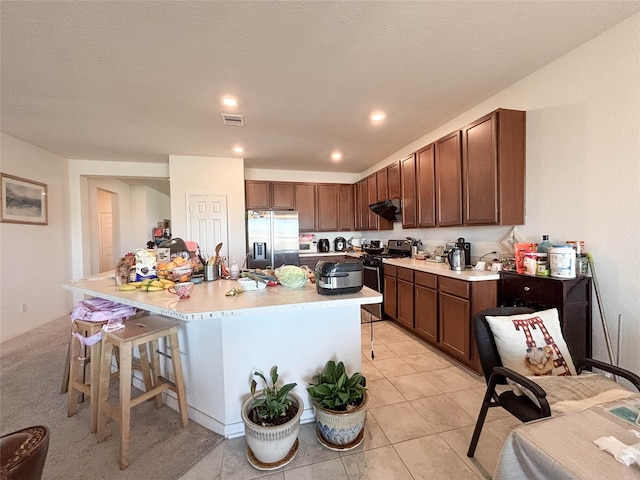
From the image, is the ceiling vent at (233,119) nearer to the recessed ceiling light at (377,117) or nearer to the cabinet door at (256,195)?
the recessed ceiling light at (377,117)

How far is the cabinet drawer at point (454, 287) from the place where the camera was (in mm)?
2327

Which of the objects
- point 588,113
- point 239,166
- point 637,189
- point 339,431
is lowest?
point 339,431

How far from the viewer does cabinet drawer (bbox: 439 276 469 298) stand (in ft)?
7.63

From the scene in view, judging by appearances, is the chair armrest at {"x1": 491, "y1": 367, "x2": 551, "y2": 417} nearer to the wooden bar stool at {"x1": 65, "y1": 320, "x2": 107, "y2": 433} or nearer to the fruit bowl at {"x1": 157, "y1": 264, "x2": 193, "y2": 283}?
the fruit bowl at {"x1": 157, "y1": 264, "x2": 193, "y2": 283}

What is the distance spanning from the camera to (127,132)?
130 inches

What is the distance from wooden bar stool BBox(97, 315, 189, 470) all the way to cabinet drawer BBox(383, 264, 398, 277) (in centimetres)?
257

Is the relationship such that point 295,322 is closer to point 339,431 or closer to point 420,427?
point 339,431

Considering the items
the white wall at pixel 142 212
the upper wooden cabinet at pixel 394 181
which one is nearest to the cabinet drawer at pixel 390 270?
the upper wooden cabinet at pixel 394 181

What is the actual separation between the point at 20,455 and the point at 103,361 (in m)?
1.29

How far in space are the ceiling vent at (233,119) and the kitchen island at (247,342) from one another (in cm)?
198

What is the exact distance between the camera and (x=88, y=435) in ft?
5.61

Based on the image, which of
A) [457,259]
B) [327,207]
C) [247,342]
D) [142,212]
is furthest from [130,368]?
[142,212]

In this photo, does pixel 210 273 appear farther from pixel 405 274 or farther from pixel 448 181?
pixel 448 181

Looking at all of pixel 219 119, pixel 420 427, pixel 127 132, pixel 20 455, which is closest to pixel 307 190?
pixel 219 119
